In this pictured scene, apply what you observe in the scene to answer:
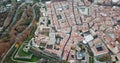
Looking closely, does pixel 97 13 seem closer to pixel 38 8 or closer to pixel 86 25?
pixel 86 25

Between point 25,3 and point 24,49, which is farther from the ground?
point 25,3

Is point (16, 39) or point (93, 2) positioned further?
point (93, 2)

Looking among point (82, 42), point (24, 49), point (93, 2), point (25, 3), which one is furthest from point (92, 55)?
point (25, 3)

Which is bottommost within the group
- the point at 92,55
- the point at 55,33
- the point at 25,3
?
the point at 92,55

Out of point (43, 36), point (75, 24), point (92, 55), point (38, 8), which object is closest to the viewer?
point (92, 55)

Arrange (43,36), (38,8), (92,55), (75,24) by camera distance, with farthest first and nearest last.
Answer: (38,8), (75,24), (43,36), (92,55)

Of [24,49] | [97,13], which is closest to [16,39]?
[24,49]
